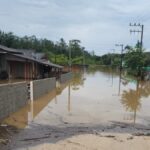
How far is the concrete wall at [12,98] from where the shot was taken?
14.3m

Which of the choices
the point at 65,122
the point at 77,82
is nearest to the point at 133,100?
the point at 65,122

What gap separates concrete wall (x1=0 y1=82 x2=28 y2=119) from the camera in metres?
14.3

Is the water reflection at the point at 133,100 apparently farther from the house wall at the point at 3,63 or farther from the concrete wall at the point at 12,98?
the house wall at the point at 3,63

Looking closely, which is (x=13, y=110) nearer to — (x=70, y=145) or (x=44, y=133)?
(x=44, y=133)

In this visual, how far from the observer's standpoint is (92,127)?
13594 mm

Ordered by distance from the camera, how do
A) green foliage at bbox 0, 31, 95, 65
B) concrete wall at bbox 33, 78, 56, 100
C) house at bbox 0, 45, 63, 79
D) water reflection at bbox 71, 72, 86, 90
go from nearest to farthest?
concrete wall at bbox 33, 78, 56, 100 → house at bbox 0, 45, 63, 79 → water reflection at bbox 71, 72, 86, 90 → green foliage at bbox 0, 31, 95, 65

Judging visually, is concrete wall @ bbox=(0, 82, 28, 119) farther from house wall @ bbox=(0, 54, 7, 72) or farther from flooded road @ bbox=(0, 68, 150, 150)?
house wall @ bbox=(0, 54, 7, 72)

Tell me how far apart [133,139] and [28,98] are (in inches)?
415

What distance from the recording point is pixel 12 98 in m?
16.0

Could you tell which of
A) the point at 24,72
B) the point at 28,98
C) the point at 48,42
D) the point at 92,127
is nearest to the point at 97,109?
the point at 28,98

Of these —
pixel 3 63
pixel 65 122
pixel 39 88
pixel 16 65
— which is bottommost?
pixel 65 122

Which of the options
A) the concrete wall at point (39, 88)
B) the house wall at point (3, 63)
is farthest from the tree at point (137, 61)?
the concrete wall at point (39, 88)

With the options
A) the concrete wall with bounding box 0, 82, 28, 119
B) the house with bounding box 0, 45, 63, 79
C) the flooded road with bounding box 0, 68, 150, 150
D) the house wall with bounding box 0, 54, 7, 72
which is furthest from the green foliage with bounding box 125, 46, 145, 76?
the concrete wall with bounding box 0, 82, 28, 119

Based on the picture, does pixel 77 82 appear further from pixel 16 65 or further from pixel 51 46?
pixel 51 46
